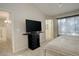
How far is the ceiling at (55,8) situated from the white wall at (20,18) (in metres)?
0.11

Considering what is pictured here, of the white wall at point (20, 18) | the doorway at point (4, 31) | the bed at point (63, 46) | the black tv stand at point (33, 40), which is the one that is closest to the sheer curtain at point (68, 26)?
the bed at point (63, 46)

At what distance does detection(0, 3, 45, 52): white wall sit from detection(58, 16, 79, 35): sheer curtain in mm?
350

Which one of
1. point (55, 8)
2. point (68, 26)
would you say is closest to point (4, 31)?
point (55, 8)

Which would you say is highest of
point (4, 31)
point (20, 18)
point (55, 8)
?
point (55, 8)

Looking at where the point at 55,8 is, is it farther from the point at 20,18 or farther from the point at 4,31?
the point at 4,31

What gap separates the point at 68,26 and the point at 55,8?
415 millimetres

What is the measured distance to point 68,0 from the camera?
58.3 inches

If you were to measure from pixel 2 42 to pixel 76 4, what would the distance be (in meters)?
1.46

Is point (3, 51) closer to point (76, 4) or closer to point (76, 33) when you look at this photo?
point (76, 33)

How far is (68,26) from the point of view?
167 cm

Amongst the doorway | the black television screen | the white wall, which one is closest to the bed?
the white wall

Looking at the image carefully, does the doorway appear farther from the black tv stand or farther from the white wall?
the black tv stand

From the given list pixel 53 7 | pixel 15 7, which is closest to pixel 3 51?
pixel 15 7

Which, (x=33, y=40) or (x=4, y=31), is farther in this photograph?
(x=33, y=40)
